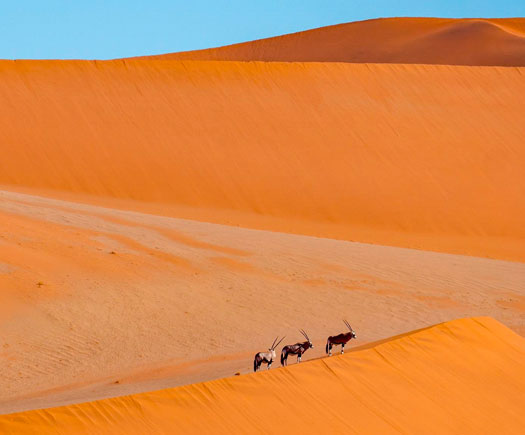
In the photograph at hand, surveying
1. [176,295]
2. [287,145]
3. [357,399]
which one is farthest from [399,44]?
[357,399]

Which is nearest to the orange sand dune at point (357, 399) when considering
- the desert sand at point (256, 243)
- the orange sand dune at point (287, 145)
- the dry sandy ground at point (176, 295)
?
the desert sand at point (256, 243)

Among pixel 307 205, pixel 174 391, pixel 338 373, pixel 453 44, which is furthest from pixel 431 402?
pixel 453 44

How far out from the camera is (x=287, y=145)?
25406 millimetres

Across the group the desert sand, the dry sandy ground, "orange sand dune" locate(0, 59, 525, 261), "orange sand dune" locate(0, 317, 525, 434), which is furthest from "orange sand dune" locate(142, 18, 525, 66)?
"orange sand dune" locate(0, 317, 525, 434)

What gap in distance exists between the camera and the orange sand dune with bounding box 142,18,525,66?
185 ft

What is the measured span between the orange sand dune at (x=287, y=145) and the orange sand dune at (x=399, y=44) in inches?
998

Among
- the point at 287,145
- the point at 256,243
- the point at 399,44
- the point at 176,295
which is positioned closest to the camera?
the point at 176,295

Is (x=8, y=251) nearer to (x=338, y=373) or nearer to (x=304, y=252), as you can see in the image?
(x=304, y=252)

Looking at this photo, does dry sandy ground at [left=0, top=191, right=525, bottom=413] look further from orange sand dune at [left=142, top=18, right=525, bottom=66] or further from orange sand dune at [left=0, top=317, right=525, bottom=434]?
orange sand dune at [left=142, top=18, right=525, bottom=66]

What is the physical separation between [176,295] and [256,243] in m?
3.40

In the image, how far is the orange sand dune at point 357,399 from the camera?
553cm

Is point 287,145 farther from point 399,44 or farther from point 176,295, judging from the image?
point 399,44

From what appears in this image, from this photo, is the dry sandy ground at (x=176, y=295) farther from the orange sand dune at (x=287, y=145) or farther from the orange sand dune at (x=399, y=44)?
the orange sand dune at (x=399, y=44)

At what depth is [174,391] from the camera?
5.84 meters
